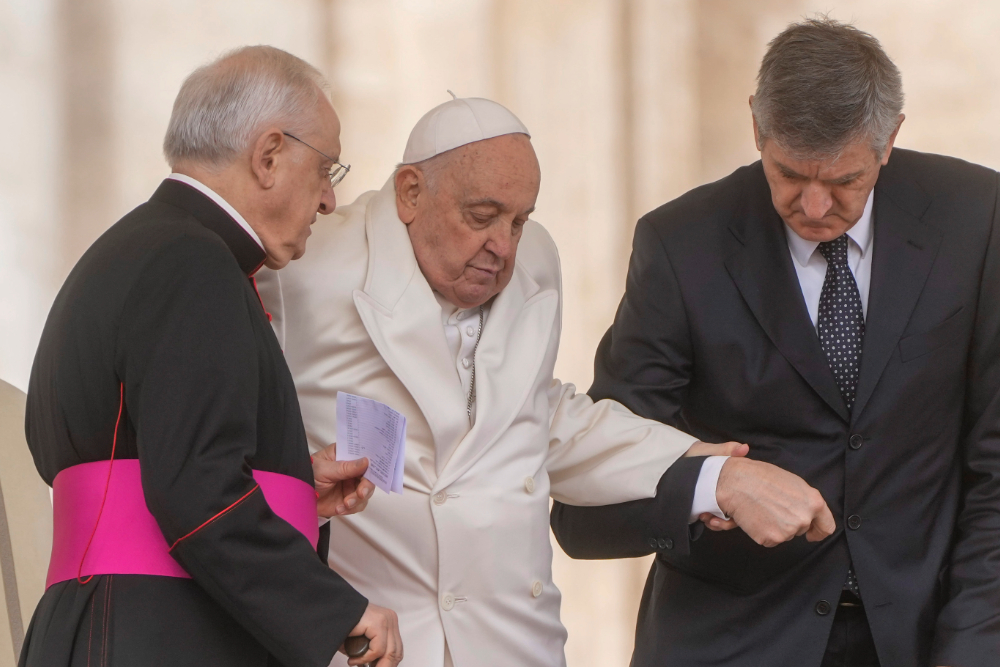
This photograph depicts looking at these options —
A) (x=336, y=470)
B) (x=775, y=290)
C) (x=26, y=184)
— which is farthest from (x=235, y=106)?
(x=26, y=184)

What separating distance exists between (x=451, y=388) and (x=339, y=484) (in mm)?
317

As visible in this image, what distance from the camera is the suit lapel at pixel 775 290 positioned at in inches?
93.2

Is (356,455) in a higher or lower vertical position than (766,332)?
lower

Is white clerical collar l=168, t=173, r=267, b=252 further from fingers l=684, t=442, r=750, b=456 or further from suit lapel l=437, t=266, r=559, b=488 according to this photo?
fingers l=684, t=442, r=750, b=456

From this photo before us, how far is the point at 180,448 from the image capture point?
5.34ft

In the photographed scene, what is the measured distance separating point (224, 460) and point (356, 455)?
1.40 feet

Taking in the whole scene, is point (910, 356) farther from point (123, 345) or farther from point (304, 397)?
point (123, 345)

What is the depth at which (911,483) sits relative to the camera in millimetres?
2379

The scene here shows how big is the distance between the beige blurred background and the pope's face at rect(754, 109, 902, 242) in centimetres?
231

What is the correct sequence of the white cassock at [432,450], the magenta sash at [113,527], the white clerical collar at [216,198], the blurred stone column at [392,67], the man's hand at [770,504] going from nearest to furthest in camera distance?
1. the magenta sash at [113,527]
2. the white clerical collar at [216,198]
3. the man's hand at [770,504]
4. the white cassock at [432,450]
5. the blurred stone column at [392,67]

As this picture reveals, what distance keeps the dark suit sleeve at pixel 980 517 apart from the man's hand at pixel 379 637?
1.18m

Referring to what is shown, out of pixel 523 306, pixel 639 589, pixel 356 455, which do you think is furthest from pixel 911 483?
pixel 639 589

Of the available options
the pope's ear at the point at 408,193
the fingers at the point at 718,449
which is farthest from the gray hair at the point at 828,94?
the pope's ear at the point at 408,193

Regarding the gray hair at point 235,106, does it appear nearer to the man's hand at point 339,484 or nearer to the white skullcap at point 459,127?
the white skullcap at point 459,127
